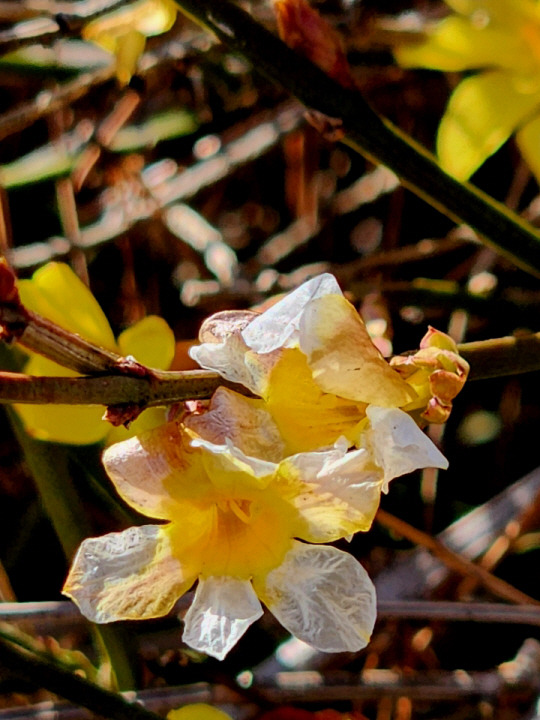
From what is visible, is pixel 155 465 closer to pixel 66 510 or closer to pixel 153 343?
pixel 153 343

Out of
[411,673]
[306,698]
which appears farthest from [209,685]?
[411,673]

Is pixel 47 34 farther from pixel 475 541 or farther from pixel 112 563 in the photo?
pixel 475 541

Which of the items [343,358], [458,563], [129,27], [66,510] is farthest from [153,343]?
[458,563]

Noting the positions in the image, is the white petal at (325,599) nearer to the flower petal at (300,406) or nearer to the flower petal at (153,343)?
the flower petal at (300,406)

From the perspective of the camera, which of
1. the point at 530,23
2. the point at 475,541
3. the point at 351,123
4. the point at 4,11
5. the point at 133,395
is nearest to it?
the point at 133,395

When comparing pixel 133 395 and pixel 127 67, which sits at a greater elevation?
pixel 127 67

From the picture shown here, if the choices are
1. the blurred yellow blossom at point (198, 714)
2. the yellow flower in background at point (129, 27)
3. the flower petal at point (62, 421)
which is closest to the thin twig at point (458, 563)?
the blurred yellow blossom at point (198, 714)

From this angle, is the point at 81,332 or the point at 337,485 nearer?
the point at 337,485

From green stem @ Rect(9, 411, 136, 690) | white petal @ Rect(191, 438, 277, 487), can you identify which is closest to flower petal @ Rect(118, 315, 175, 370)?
green stem @ Rect(9, 411, 136, 690)
